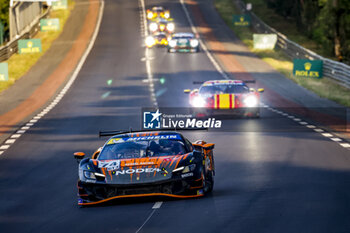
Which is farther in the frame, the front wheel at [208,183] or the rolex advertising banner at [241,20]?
the rolex advertising banner at [241,20]

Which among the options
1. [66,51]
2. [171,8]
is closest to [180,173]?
[66,51]

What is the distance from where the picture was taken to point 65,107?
35.3m

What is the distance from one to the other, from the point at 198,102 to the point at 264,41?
3443 cm

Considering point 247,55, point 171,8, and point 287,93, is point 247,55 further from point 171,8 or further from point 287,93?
point 171,8

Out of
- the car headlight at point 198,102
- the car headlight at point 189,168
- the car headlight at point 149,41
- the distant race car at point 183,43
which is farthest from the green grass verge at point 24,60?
the car headlight at point 189,168

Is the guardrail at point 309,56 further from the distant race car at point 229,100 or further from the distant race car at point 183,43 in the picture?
the distant race car at point 229,100

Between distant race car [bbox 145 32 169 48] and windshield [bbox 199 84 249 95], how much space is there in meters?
35.5

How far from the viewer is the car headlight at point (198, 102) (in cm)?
2686

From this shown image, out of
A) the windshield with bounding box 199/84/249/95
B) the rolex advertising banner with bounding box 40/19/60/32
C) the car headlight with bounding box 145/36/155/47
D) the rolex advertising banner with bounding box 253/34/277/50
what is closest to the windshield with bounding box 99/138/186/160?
the windshield with bounding box 199/84/249/95

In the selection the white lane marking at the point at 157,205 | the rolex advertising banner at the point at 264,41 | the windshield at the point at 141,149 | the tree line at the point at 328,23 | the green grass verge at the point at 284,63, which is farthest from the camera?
the rolex advertising banner at the point at 264,41

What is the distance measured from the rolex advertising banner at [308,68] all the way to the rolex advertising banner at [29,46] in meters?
21.8

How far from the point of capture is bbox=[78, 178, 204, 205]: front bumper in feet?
40.7

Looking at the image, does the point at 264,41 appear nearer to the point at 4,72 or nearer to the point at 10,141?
the point at 4,72

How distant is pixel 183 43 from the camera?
58656 millimetres
